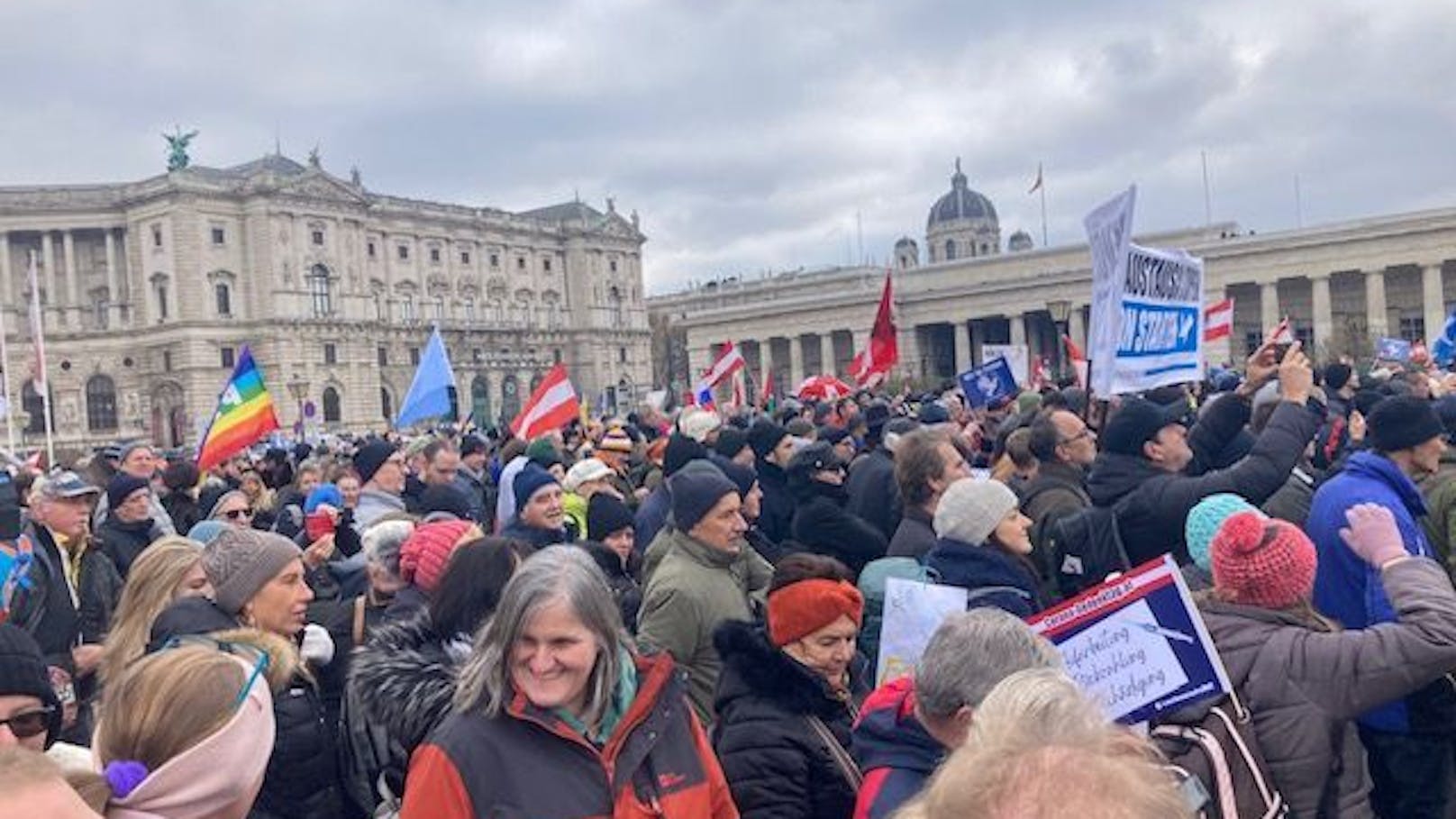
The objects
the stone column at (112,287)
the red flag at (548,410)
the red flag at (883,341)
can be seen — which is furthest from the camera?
the stone column at (112,287)

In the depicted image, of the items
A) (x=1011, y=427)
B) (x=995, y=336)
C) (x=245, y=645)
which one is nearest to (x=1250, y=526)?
(x=245, y=645)

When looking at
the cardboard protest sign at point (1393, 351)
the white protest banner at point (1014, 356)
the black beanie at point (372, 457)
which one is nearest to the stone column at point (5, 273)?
the white protest banner at point (1014, 356)

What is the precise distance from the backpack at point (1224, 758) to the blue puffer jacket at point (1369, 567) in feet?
4.27

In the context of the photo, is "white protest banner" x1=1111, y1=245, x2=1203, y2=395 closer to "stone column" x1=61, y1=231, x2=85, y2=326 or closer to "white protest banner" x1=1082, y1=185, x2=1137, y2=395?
"white protest banner" x1=1082, y1=185, x2=1137, y2=395

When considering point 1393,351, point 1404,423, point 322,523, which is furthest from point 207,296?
point 1404,423

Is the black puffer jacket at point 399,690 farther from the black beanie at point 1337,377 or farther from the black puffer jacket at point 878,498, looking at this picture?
the black beanie at point 1337,377

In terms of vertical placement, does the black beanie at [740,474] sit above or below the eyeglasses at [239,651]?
above

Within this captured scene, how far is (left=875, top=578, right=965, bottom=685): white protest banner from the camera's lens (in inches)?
154

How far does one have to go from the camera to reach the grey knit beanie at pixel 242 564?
4242mm

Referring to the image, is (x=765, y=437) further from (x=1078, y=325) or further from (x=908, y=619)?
(x=1078, y=325)

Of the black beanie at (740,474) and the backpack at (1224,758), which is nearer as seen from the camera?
the backpack at (1224,758)

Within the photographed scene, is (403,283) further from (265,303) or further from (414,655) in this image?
(414,655)

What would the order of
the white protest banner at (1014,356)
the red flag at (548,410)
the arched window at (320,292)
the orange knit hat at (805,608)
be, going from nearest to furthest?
1. the orange knit hat at (805,608)
2. the red flag at (548,410)
3. the white protest banner at (1014,356)
4. the arched window at (320,292)

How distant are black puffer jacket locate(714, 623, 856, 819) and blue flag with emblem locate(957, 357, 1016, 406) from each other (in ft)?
38.1
